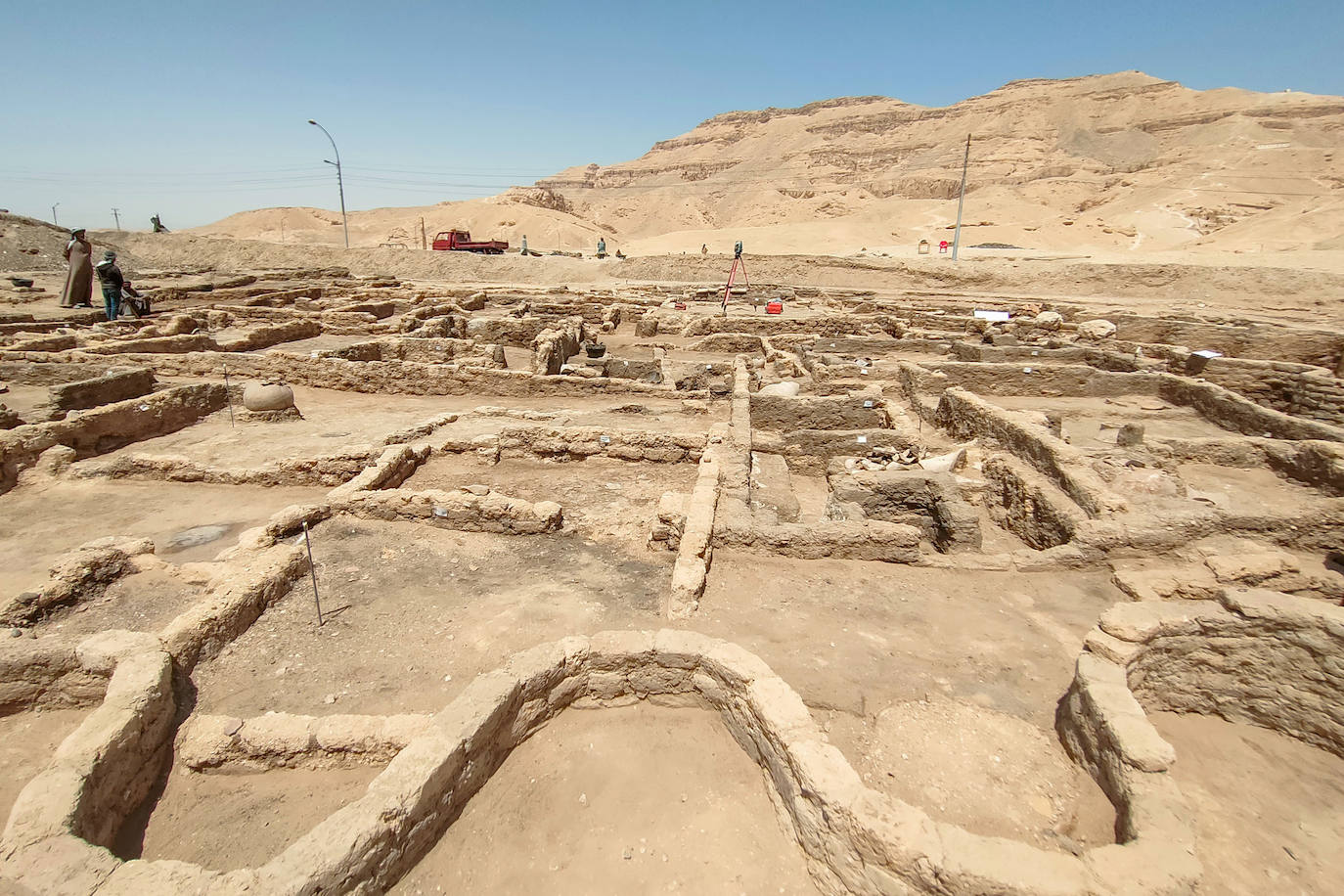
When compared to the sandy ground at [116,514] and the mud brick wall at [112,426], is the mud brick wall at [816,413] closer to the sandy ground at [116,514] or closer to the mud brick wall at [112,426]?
the sandy ground at [116,514]

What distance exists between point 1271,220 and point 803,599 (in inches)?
1969

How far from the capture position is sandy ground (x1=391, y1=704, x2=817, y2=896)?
3307mm

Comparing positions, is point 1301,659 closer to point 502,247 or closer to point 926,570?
point 926,570

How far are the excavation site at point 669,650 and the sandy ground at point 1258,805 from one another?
22 millimetres

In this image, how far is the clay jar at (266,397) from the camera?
36.5 feet

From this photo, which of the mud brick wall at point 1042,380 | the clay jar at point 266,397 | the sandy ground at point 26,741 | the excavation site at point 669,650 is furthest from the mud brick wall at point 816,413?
the sandy ground at point 26,741

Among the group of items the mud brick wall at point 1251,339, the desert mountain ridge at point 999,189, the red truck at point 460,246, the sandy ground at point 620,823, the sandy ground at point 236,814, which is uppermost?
the desert mountain ridge at point 999,189

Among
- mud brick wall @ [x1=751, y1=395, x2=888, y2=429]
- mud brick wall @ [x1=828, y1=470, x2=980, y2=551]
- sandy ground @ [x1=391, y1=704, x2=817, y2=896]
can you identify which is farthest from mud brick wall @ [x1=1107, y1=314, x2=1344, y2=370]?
sandy ground @ [x1=391, y1=704, x2=817, y2=896]

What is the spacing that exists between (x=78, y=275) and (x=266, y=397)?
1697 cm

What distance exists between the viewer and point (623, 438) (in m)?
9.54

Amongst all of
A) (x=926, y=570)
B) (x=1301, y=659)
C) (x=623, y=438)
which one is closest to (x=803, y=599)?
(x=926, y=570)

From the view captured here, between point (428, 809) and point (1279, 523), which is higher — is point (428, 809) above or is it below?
below

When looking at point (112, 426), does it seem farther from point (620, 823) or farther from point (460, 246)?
point (460, 246)

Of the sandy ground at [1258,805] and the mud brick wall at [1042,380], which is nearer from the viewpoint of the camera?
the sandy ground at [1258,805]
